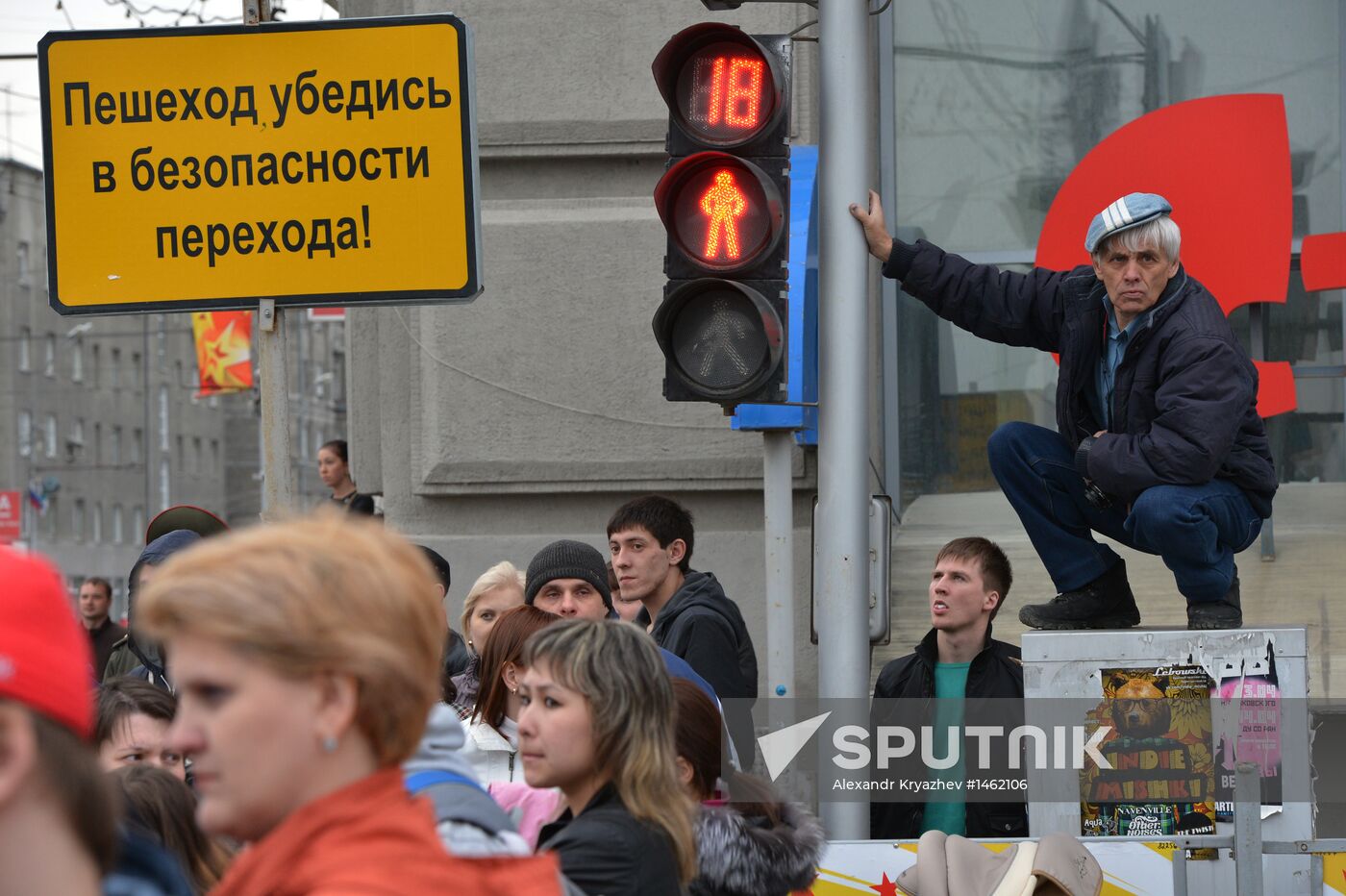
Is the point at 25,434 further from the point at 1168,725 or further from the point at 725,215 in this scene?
the point at 1168,725

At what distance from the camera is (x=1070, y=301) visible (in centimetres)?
549

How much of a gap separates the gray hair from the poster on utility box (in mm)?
1856

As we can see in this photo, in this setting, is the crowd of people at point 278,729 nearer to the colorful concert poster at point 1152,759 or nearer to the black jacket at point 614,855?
the black jacket at point 614,855

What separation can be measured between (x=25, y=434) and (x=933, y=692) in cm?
6552

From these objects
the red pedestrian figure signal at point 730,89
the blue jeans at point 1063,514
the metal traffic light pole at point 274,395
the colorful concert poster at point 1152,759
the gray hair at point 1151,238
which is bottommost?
the colorful concert poster at point 1152,759

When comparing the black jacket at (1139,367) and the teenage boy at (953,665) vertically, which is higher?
the black jacket at (1139,367)

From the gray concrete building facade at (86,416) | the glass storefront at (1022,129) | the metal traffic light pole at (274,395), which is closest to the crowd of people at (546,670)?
the metal traffic light pole at (274,395)

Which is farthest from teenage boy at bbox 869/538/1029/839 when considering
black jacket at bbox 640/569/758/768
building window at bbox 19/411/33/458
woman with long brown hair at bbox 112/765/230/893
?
building window at bbox 19/411/33/458

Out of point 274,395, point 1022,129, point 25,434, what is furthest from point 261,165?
point 25,434

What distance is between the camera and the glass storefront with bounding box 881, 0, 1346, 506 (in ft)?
29.9

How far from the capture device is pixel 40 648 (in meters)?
1.61

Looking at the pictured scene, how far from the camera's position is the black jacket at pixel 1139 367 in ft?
16.7

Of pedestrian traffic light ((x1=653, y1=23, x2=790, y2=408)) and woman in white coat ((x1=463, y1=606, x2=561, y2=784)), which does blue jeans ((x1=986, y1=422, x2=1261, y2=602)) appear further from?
woman in white coat ((x1=463, y1=606, x2=561, y2=784))

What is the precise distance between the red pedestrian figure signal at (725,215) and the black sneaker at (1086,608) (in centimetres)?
151
